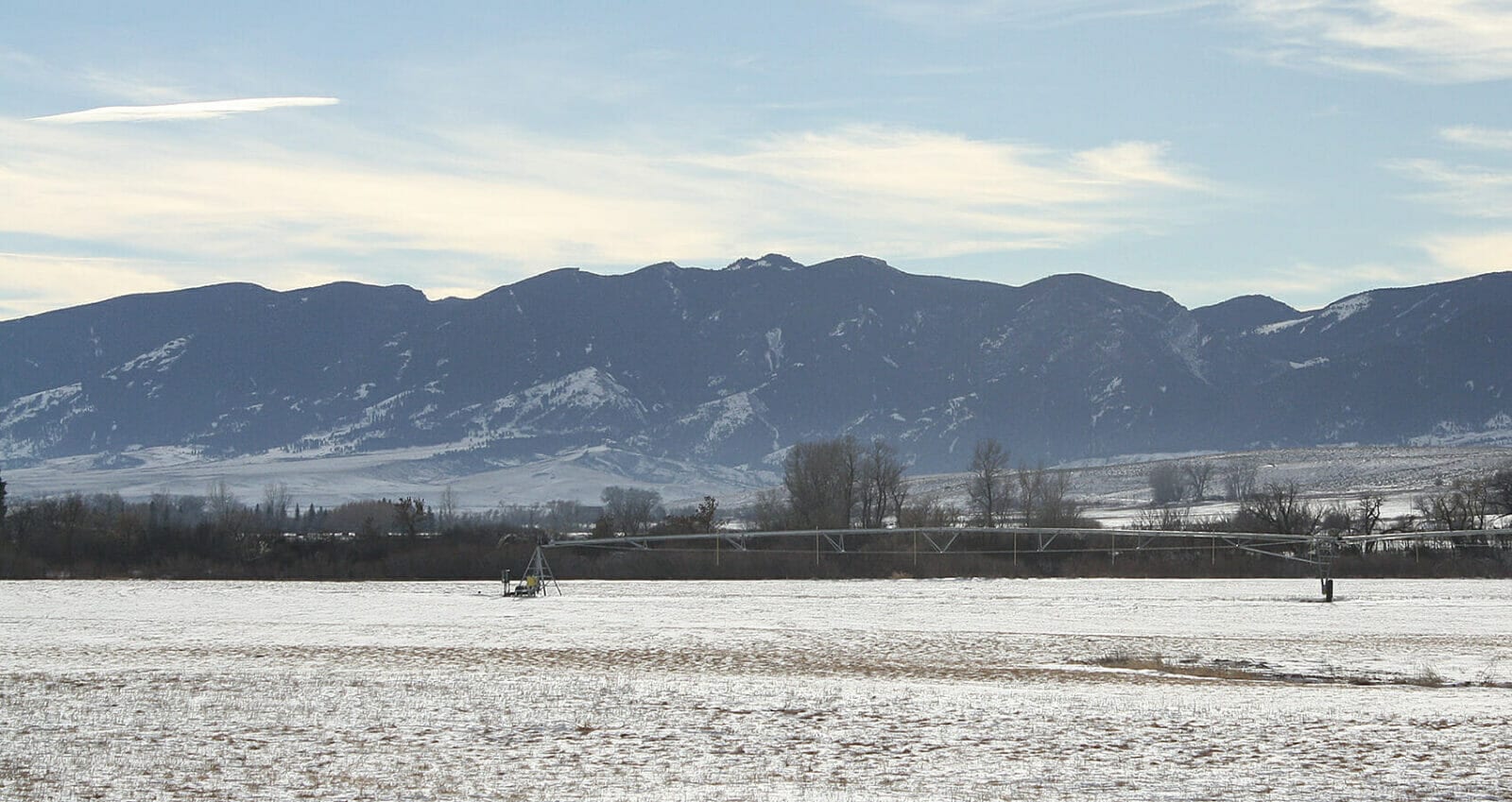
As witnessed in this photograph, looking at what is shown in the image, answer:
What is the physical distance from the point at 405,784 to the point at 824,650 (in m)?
17.9

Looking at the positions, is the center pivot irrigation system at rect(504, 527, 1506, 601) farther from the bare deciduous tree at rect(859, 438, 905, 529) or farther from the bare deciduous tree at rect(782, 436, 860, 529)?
the bare deciduous tree at rect(859, 438, 905, 529)

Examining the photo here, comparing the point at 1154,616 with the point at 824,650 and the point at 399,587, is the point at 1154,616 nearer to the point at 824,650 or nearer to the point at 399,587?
the point at 824,650

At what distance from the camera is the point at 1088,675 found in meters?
29.8

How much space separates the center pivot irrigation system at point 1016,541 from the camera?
3307 inches

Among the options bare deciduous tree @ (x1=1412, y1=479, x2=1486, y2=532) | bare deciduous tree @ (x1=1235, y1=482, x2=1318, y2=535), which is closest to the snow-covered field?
bare deciduous tree @ (x1=1235, y1=482, x2=1318, y2=535)

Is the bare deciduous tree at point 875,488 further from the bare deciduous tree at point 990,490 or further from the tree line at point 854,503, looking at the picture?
the bare deciduous tree at point 990,490

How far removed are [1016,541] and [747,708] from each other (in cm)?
6541

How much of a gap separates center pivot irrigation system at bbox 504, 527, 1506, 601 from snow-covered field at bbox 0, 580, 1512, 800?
33049 millimetres

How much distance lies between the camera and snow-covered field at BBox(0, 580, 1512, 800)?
723 inches

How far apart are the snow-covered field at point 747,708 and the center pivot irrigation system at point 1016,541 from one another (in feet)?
108

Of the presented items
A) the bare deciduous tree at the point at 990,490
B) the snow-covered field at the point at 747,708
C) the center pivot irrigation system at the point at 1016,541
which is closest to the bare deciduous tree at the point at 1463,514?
the center pivot irrigation system at the point at 1016,541

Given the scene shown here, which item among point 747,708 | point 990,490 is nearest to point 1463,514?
point 990,490

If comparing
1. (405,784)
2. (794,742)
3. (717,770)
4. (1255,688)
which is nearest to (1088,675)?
(1255,688)

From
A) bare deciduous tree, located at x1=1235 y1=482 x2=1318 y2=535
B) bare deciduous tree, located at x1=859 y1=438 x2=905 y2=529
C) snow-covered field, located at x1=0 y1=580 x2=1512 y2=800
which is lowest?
snow-covered field, located at x1=0 y1=580 x2=1512 y2=800
